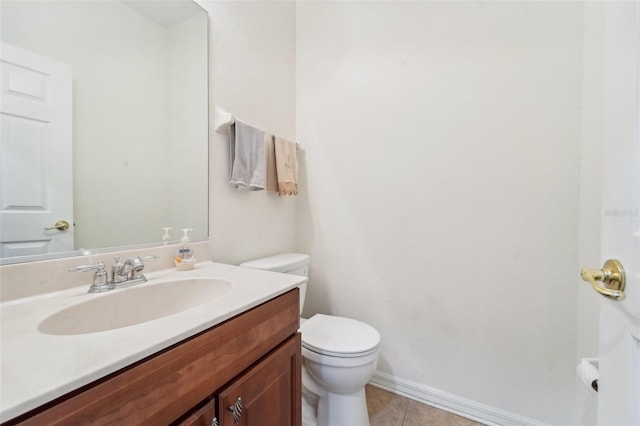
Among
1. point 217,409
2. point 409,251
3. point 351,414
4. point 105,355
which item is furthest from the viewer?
point 409,251

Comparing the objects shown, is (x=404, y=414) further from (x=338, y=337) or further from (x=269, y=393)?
(x=269, y=393)

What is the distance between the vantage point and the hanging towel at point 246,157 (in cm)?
125

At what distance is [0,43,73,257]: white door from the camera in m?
0.71

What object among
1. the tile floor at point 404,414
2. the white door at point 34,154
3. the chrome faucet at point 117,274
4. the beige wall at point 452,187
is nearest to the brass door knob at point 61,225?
the white door at point 34,154

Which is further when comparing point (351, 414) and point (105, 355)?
point (351, 414)

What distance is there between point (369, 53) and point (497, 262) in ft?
4.44

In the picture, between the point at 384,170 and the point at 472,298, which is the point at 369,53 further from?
the point at 472,298

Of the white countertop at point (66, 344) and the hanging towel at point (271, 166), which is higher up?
the hanging towel at point (271, 166)

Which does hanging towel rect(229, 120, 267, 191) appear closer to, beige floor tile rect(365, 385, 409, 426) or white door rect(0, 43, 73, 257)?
white door rect(0, 43, 73, 257)

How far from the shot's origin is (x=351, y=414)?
1.16 m

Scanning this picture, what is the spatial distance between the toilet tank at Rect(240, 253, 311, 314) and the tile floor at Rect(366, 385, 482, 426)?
2.17 ft

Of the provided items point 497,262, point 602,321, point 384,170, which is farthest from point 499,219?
point 602,321

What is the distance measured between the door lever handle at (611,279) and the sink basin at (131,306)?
35.7 inches

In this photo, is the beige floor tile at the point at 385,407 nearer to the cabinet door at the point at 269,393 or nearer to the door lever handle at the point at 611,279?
the cabinet door at the point at 269,393
